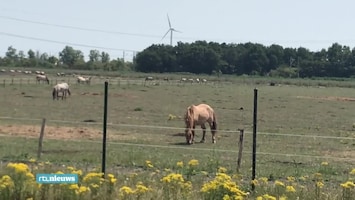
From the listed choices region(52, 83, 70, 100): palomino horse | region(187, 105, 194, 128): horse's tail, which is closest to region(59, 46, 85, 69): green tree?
region(52, 83, 70, 100): palomino horse

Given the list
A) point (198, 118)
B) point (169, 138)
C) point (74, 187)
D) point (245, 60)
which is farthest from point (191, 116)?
point (245, 60)

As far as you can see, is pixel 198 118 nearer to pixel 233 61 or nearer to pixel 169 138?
pixel 169 138

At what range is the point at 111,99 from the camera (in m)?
47.5

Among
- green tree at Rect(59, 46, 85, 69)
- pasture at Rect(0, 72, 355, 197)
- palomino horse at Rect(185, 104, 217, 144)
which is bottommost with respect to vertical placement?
pasture at Rect(0, 72, 355, 197)

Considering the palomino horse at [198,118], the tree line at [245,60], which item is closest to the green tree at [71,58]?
the tree line at [245,60]

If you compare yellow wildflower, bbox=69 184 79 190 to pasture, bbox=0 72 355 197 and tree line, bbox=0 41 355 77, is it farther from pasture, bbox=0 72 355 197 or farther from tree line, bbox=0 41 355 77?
tree line, bbox=0 41 355 77

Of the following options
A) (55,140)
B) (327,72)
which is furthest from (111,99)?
(327,72)

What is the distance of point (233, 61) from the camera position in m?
152

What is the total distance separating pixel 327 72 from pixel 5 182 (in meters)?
141

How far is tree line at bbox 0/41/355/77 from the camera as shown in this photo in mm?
143125

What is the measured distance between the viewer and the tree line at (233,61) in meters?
143

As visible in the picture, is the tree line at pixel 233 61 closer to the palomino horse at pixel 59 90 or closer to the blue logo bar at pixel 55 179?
the palomino horse at pixel 59 90

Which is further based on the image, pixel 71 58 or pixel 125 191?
pixel 71 58

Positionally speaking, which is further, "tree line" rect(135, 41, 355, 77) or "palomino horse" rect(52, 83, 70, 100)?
"tree line" rect(135, 41, 355, 77)
